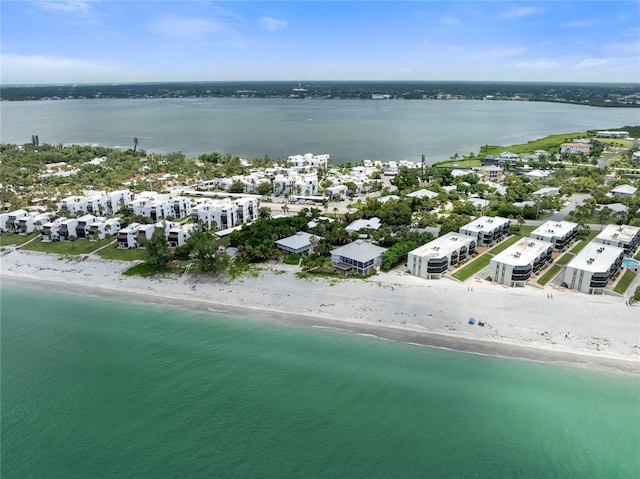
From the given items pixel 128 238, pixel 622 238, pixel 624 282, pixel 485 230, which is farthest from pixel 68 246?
pixel 622 238

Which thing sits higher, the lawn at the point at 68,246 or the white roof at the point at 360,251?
the white roof at the point at 360,251

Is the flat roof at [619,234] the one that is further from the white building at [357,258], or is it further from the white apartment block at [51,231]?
the white apartment block at [51,231]

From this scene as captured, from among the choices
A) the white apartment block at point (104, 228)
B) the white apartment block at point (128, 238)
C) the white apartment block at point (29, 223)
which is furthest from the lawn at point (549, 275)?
the white apartment block at point (29, 223)

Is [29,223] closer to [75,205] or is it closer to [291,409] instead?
[75,205]

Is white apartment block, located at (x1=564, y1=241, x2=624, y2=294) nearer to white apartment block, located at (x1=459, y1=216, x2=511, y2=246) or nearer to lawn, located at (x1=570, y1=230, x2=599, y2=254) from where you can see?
lawn, located at (x1=570, y1=230, x2=599, y2=254)

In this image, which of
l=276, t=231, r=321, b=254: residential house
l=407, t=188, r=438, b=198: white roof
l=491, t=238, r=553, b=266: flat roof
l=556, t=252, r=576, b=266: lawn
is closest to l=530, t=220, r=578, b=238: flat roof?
l=556, t=252, r=576, b=266: lawn

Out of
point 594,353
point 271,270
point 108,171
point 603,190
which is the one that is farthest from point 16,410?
point 603,190
